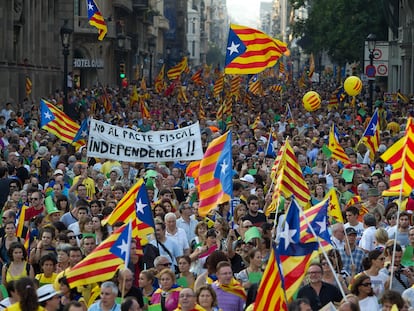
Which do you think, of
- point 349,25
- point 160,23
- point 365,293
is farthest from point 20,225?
point 160,23

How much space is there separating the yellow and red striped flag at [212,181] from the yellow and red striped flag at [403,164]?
1.80 m

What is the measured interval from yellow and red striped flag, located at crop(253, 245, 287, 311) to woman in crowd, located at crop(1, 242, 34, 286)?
3.03 metres

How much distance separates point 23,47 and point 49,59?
5572mm

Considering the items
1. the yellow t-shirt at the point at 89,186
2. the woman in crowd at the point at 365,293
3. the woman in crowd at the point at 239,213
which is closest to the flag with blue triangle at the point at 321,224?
the woman in crowd at the point at 365,293

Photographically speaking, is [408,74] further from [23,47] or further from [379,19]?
[23,47]

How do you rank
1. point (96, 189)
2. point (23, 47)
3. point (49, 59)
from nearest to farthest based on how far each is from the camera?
point (96, 189)
point (23, 47)
point (49, 59)

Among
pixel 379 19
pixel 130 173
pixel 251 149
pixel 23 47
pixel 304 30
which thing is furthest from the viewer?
pixel 304 30

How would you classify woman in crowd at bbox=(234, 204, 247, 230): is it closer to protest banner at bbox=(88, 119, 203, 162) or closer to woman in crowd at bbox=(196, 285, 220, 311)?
protest banner at bbox=(88, 119, 203, 162)

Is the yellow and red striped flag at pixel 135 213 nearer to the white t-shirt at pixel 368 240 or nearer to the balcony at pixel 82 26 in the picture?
the white t-shirt at pixel 368 240

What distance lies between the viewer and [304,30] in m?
76.9

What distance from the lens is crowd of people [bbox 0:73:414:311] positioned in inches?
432

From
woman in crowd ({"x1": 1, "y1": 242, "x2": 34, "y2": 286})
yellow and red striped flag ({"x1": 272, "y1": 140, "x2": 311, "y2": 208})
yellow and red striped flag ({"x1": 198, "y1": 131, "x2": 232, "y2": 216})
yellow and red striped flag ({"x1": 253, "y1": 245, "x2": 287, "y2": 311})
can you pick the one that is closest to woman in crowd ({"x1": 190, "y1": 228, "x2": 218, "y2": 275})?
yellow and red striped flag ({"x1": 198, "y1": 131, "x2": 232, "y2": 216})

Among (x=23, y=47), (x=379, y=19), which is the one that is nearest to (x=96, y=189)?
(x=23, y=47)

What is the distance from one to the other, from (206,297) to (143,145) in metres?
8.75
